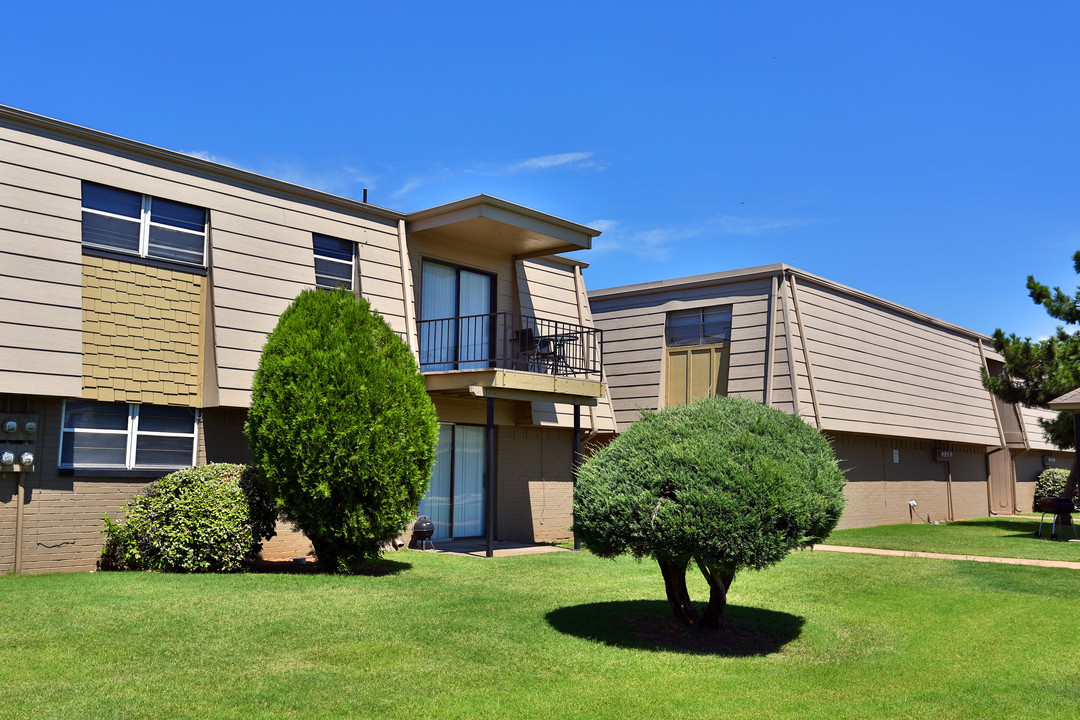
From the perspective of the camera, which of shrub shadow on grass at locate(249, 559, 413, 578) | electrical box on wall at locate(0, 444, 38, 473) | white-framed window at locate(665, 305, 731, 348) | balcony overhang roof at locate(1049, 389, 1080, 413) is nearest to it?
electrical box on wall at locate(0, 444, 38, 473)

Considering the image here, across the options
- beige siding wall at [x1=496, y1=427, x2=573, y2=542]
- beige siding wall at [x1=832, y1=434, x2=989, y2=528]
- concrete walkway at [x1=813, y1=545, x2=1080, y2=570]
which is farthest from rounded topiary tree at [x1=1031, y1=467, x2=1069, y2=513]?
beige siding wall at [x1=496, y1=427, x2=573, y2=542]

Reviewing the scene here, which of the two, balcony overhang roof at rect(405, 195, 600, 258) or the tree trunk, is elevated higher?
balcony overhang roof at rect(405, 195, 600, 258)

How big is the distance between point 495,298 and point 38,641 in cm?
1083

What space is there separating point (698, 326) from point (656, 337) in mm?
1018

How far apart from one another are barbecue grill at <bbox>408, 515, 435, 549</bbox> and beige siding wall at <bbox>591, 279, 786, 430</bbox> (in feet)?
20.1

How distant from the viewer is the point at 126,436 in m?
11.6

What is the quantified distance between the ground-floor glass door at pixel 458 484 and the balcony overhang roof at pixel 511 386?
1081mm


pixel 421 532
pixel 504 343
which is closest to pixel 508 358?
pixel 504 343

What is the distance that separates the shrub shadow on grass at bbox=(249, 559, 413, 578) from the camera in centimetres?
1136

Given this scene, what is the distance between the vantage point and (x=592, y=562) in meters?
12.9

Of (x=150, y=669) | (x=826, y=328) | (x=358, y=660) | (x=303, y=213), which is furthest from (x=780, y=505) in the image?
(x=826, y=328)

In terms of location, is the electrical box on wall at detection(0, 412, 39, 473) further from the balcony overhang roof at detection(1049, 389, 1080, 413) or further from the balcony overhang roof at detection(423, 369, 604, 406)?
the balcony overhang roof at detection(1049, 389, 1080, 413)

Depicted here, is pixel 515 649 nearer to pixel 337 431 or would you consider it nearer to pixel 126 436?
pixel 337 431

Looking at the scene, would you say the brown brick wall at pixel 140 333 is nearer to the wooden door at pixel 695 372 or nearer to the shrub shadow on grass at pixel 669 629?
the shrub shadow on grass at pixel 669 629
